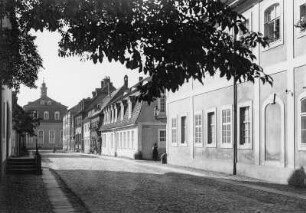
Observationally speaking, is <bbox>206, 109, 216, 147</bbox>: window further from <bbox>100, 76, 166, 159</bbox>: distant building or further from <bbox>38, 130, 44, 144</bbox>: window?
<bbox>38, 130, 44, 144</bbox>: window

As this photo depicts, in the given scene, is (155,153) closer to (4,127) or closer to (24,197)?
(4,127)

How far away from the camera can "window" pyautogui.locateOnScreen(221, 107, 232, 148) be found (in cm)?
2233

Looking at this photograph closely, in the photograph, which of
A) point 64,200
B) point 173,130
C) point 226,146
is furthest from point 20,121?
point 64,200

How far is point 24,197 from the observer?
13492 millimetres

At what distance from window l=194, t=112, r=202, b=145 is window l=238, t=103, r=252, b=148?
15.6 feet

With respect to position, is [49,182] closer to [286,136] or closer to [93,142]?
[286,136]

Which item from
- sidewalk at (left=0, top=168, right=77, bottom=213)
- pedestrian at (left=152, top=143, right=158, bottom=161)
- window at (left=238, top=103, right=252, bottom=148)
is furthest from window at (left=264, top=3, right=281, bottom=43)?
pedestrian at (left=152, top=143, right=158, bottom=161)

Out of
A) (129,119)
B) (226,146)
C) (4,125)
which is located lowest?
(226,146)

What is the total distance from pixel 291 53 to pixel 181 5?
10.9 meters

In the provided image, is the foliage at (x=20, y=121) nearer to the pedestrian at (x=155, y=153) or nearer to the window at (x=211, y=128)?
the pedestrian at (x=155, y=153)

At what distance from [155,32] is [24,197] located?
782 centimetres

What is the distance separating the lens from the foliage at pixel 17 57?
11.3 meters

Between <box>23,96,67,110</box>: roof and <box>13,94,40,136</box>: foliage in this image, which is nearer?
<box>13,94,40,136</box>: foliage

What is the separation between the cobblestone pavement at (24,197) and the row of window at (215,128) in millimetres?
8227
